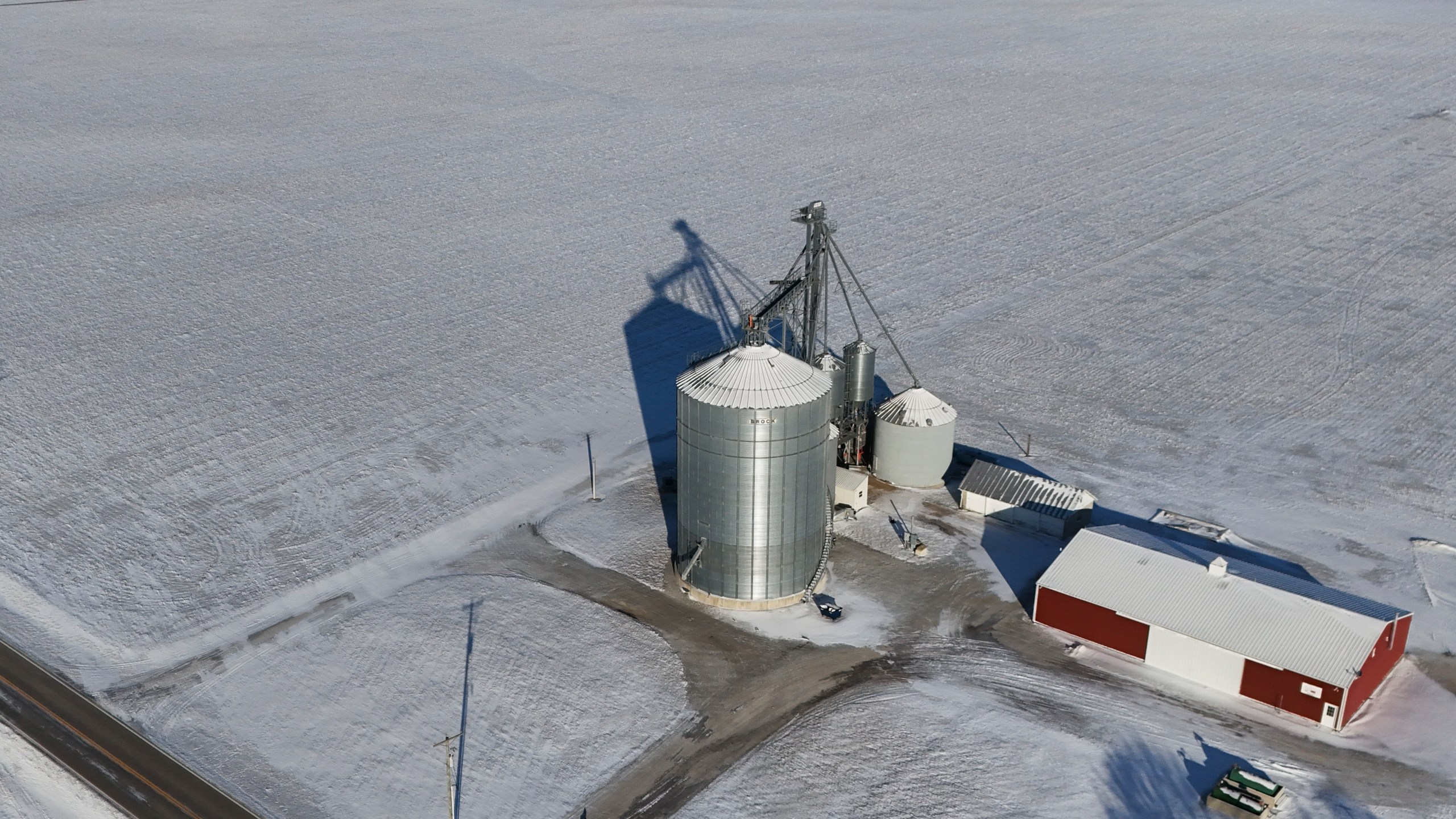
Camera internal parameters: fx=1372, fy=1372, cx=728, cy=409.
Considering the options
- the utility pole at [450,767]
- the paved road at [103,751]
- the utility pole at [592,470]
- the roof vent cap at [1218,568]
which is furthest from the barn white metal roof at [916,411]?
the paved road at [103,751]

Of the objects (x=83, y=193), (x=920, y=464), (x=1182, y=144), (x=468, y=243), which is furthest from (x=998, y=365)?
Result: (x=83, y=193)

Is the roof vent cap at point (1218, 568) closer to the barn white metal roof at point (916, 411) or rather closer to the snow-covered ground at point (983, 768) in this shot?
the snow-covered ground at point (983, 768)

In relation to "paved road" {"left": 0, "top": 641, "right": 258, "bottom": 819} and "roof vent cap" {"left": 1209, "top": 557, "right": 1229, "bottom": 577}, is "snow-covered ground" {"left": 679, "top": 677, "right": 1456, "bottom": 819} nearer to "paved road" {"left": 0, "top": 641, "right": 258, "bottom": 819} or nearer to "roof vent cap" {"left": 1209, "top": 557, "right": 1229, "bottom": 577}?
"roof vent cap" {"left": 1209, "top": 557, "right": 1229, "bottom": 577}

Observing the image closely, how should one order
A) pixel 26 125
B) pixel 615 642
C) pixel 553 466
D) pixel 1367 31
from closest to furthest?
pixel 615 642 < pixel 553 466 < pixel 26 125 < pixel 1367 31

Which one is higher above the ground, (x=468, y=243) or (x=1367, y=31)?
(x=1367, y=31)

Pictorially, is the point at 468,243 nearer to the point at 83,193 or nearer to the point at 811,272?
the point at 83,193

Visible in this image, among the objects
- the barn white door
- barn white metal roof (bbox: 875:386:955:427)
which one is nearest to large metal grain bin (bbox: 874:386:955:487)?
barn white metal roof (bbox: 875:386:955:427)
